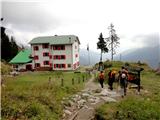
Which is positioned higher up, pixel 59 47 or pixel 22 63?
pixel 59 47

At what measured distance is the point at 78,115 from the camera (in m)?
16.8

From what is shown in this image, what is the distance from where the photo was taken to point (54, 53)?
6656cm

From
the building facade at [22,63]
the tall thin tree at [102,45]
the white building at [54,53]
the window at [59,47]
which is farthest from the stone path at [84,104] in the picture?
the tall thin tree at [102,45]

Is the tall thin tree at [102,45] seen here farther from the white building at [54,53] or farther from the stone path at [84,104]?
the stone path at [84,104]

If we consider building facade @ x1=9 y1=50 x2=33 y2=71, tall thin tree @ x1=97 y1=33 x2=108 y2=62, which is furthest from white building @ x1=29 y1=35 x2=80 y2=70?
tall thin tree @ x1=97 y1=33 x2=108 y2=62

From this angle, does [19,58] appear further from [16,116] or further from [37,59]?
[16,116]

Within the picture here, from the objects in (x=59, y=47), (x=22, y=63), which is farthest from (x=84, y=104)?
(x=22, y=63)

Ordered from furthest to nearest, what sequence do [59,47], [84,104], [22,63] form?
1. [22,63]
2. [59,47]
3. [84,104]

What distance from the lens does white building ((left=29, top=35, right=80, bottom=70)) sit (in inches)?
2591

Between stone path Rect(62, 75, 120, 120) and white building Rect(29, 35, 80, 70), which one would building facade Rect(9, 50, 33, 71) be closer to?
white building Rect(29, 35, 80, 70)

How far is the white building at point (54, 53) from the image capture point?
6581 centimetres

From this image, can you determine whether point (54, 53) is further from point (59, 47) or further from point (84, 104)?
point (84, 104)

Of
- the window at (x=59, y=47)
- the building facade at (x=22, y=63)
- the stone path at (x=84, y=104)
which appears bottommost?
the stone path at (x=84, y=104)

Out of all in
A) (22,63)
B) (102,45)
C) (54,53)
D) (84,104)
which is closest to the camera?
(84,104)
